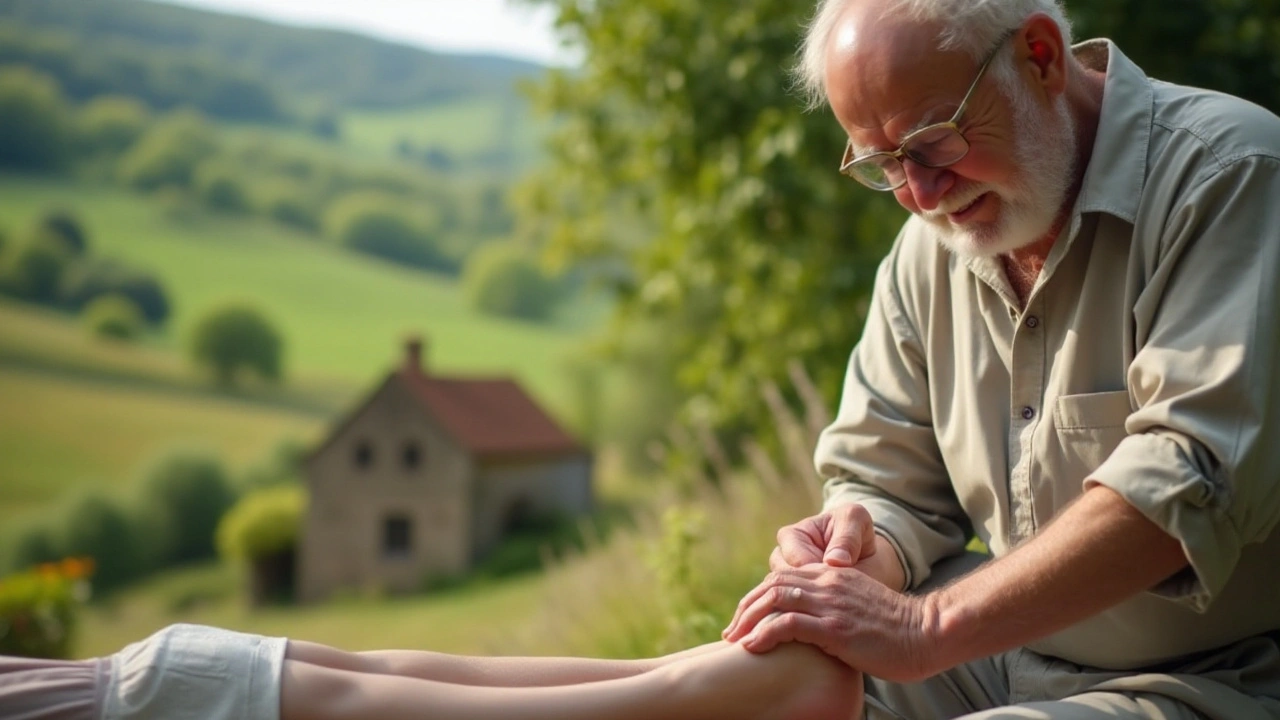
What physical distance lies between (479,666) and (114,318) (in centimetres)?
1615

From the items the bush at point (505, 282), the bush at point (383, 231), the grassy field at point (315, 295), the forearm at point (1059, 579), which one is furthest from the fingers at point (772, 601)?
the bush at point (383, 231)

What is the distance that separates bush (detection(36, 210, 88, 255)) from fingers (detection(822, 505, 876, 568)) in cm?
1643

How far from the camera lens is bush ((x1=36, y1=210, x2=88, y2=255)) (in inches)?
641

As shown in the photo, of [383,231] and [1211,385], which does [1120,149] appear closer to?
[1211,385]

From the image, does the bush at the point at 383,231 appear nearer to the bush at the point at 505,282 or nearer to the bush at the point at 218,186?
the bush at the point at 505,282

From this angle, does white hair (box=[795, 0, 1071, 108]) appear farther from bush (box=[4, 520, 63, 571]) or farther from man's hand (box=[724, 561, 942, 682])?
bush (box=[4, 520, 63, 571])

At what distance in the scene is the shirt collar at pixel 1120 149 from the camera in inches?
68.9

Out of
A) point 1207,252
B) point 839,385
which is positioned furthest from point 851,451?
point 839,385

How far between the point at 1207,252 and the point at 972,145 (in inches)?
14.3

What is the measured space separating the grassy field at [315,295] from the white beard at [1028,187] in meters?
16.7

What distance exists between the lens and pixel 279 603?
17359mm

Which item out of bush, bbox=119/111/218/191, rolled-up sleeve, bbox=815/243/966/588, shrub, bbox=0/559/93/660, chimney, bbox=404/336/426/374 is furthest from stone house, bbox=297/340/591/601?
rolled-up sleeve, bbox=815/243/966/588

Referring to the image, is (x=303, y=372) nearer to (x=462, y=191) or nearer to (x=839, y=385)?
(x=462, y=191)

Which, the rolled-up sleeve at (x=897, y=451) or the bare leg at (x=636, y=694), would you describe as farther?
the rolled-up sleeve at (x=897, y=451)
